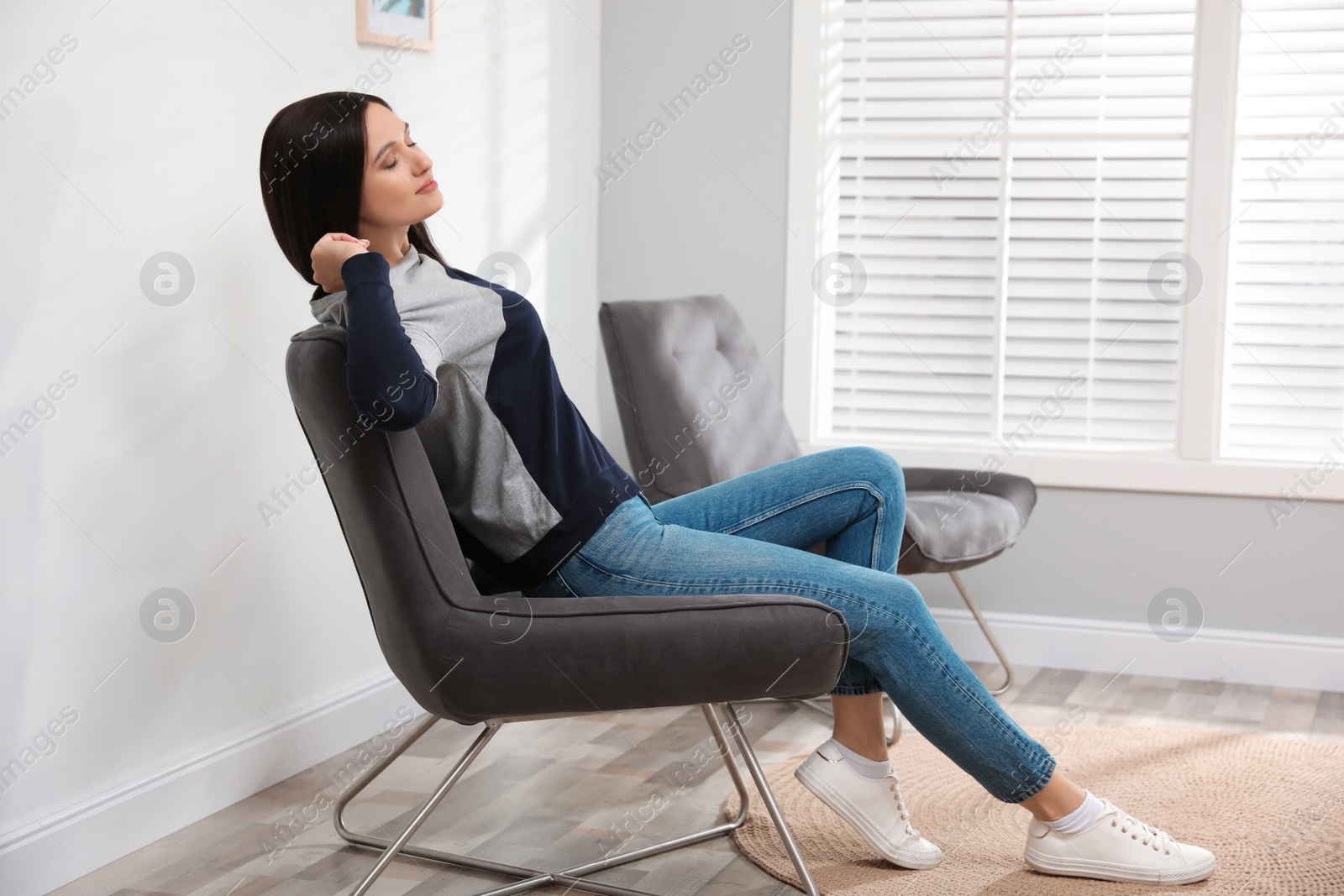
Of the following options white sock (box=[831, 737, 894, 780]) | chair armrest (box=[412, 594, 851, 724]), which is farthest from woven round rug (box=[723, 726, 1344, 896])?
chair armrest (box=[412, 594, 851, 724])

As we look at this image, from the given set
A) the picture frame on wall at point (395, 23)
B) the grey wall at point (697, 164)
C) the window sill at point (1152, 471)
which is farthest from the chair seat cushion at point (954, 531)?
→ the picture frame on wall at point (395, 23)

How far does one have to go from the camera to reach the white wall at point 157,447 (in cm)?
181

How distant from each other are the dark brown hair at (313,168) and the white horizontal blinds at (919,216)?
79.8 inches

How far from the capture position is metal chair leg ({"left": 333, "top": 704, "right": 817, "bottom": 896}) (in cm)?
168

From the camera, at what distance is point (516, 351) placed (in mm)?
1653

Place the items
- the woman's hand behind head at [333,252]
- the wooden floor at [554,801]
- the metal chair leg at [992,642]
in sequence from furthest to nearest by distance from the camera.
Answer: the metal chair leg at [992,642] → the wooden floor at [554,801] → the woman's hand behind head at [333,252]

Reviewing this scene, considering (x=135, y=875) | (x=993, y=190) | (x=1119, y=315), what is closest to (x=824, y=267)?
(x=993, y=190)

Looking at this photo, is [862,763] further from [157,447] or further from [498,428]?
[157,447]

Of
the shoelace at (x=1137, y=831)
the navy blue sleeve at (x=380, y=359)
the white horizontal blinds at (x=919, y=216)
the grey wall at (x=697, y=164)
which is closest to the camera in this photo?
the navy blue sleeve at (x=380, y=359)

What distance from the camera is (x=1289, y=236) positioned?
3105mm

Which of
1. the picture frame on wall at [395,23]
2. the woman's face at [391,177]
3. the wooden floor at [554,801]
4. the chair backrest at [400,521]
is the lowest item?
the wooden floor at [554,801]

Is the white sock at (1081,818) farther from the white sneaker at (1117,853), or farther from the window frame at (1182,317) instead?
the window frame at (1182,317)

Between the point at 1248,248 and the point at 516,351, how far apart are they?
2.23 metres

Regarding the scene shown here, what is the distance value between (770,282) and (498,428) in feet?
6.38
